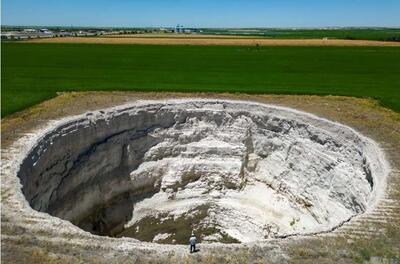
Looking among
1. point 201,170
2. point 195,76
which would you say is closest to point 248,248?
point 201,170

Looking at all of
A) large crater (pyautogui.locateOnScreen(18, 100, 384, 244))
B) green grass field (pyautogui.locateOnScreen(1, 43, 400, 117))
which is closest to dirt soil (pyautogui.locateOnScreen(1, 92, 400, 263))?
large crater (pyautogui.locateOnScreen(18, 100, 384, 244))

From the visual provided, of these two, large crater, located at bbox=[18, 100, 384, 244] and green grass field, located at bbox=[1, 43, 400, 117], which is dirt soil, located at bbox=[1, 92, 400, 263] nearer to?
large crater, located at bbox=[18, 100, 384, 244]

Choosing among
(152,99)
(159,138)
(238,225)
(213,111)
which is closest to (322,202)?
(238,225)

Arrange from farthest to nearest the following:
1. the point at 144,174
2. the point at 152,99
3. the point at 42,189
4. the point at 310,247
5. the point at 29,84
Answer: the point at 29,84, the point at 152,99, the point at 144,174, the point at 42,189, the point at 310,247

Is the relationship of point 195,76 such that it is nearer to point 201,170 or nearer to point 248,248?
point 201,170

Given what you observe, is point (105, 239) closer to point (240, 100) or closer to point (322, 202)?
point (322, 202)

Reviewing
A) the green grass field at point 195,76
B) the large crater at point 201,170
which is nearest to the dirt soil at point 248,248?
the large crater at point 201,170

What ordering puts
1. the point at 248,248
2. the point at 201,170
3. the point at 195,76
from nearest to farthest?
the point at 248,248 → the point at 201,170 → the point at 195,76
